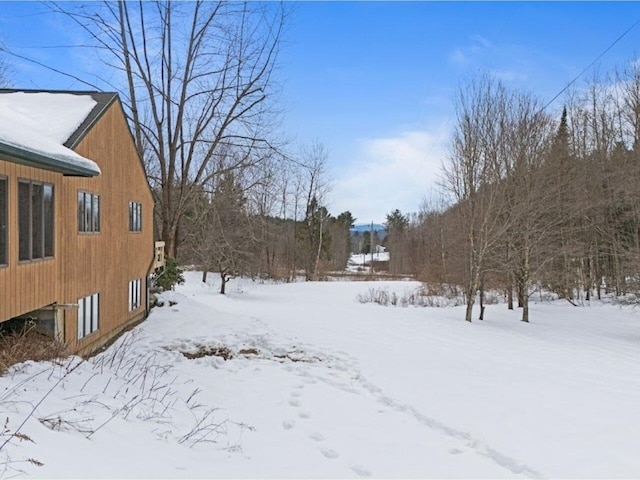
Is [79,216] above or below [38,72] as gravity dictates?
below

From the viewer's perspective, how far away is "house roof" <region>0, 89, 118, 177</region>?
6.11m

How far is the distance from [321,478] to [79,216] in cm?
706

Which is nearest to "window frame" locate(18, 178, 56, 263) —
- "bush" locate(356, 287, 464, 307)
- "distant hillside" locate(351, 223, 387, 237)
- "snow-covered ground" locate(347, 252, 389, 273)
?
"bush" locate(356, 287, 464, 307)

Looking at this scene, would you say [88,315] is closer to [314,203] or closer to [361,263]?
[314,203]

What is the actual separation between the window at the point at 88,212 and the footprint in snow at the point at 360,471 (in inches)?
274

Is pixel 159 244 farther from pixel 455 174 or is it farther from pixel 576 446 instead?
pixel 576 446

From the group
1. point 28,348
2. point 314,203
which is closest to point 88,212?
point 28,348

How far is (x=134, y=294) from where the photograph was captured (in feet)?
44.8

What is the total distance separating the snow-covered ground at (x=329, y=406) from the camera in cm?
413

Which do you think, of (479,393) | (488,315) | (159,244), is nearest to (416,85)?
(488,315)

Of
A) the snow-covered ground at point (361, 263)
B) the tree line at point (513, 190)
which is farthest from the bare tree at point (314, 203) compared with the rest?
the tree line at point (513, 190)

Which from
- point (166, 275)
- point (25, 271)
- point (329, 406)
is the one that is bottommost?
point (329, 406)

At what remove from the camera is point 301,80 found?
19703 millimetres

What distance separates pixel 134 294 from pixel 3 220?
7474 millimetres
